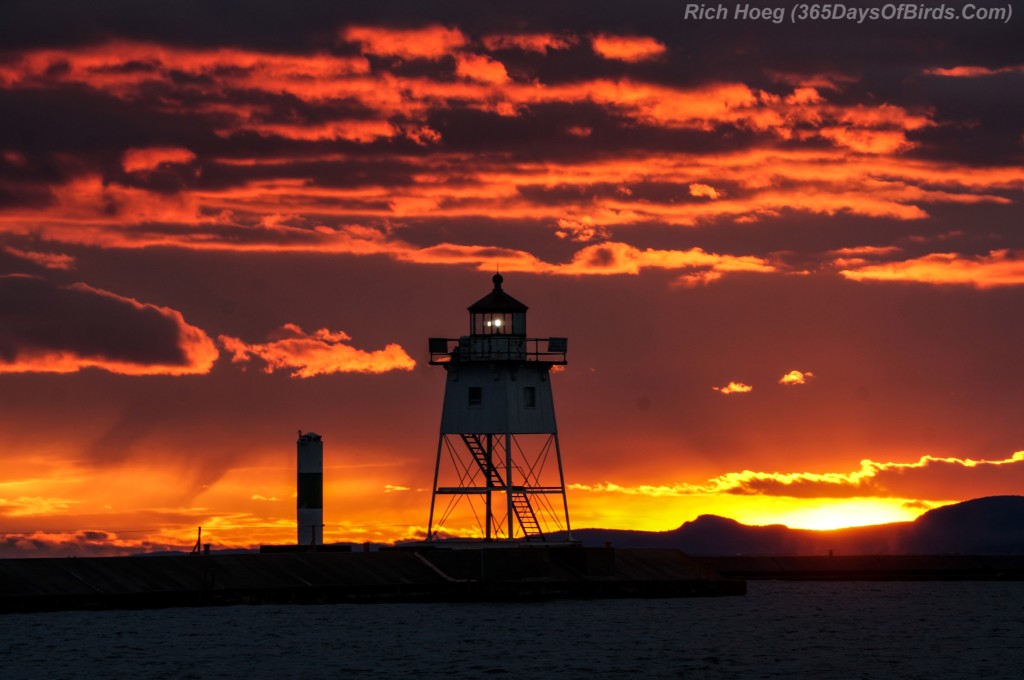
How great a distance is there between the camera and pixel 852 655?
7594 centimetres

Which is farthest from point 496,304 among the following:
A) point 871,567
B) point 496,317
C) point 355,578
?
point 871,567

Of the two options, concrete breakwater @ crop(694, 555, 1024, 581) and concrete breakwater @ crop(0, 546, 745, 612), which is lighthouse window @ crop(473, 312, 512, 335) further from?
concrete breakwater @ crop(694, 555, 1024, 581)

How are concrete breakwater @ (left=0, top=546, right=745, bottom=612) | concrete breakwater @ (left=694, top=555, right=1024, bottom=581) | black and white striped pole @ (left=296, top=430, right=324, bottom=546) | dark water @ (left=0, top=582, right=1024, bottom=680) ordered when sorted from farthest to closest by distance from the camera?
concrete breakwater @ (left=694, top=555, right=1024, bottom=581) → black and white striped pole @ (left=296, top=430, right=324, bottom=546) → concrete breakwater @ (left=0, top=546, right=745, bottom=612) → dark water @ (left=0, top=582, right=1024, bottom=680)

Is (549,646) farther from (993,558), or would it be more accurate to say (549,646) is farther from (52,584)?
(993,558)

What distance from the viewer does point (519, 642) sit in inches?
3034

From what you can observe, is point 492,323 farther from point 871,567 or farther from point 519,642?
point 871,567

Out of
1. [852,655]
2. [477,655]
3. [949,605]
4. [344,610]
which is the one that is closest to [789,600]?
[949,605]

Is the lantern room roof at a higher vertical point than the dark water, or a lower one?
higher

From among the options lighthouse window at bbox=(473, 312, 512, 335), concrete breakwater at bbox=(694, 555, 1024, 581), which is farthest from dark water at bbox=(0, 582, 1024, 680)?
concrete breakwater at bbox=(694, 555, 1024, 581)

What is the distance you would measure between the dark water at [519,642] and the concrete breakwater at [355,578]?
154cm

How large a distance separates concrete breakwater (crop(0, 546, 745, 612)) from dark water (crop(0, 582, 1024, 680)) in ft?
5.04

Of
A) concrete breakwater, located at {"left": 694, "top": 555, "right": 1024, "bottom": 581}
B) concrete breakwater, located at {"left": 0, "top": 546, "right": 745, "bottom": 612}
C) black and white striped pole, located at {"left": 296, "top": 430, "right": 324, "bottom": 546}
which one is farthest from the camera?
concrete breakwater, located at {"left": 694, "top": 555, "right": 1024, "bottom": 581}

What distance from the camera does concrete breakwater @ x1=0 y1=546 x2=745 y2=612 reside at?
73.1 m

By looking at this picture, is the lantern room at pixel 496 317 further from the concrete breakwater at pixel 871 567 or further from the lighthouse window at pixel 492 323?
the concrete breakwater at pixel 871 567
